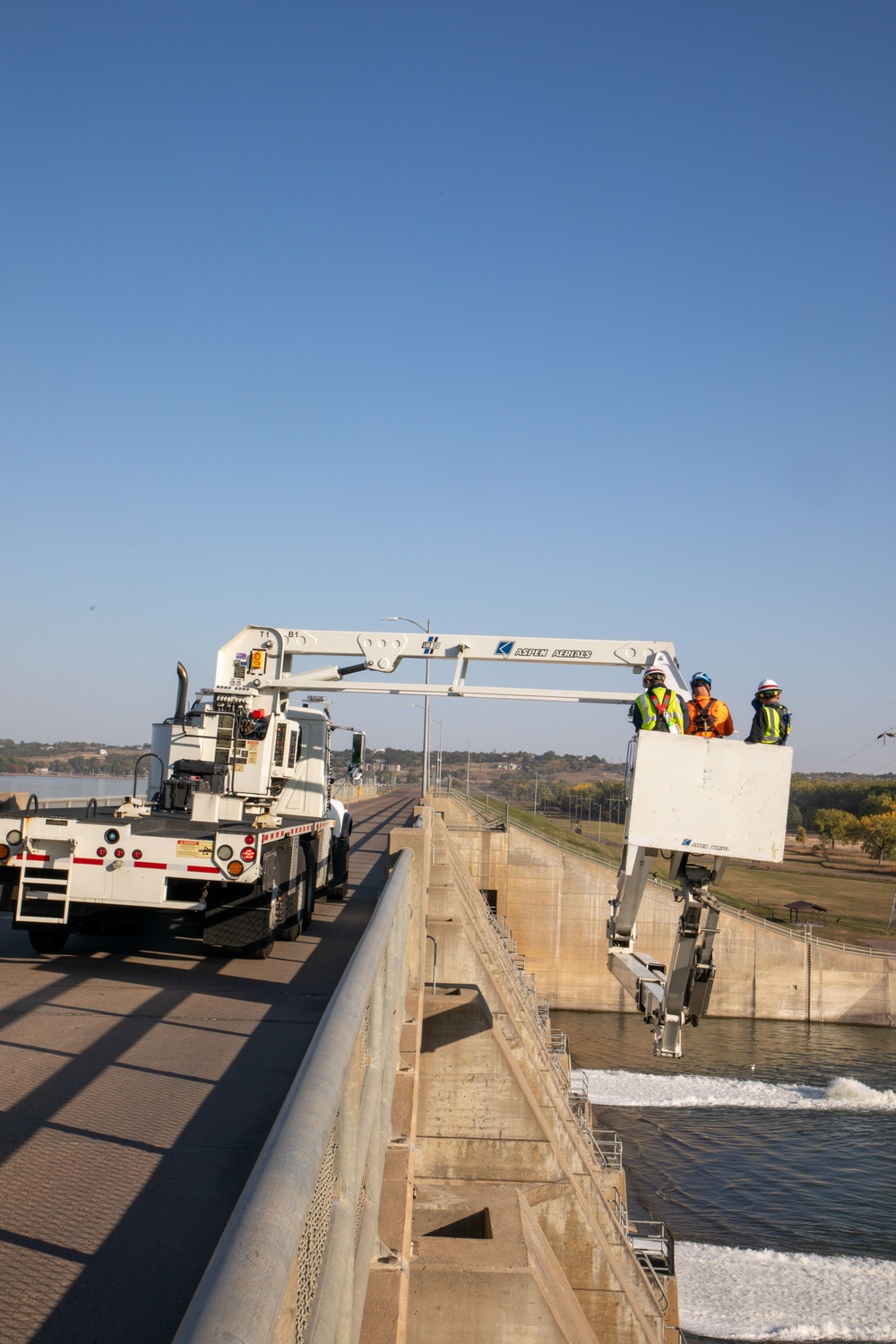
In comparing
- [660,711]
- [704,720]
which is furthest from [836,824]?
[660,711]

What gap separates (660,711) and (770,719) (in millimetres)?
974

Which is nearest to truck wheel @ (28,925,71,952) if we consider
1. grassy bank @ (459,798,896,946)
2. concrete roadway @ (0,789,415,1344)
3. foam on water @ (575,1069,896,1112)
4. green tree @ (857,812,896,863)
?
concrete roadway @ (0,789,415,1344)

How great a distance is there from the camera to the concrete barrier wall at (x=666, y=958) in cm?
4375

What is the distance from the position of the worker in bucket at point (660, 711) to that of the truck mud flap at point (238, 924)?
4128 millimetres

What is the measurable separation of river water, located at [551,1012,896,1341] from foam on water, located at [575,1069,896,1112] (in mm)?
64

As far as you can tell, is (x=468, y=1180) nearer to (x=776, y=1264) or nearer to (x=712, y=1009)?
(x=776, y=1264)

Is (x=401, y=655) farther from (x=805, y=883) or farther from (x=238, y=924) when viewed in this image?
(x=805, y=883)

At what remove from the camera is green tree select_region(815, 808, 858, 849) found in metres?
108

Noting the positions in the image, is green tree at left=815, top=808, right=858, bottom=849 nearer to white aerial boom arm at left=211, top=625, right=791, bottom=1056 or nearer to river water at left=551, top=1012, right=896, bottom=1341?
river water at left=551, top=1012, right=896, bottom=1341

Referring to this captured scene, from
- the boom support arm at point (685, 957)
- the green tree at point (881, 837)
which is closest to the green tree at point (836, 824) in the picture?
the green tree at point (881, 837)

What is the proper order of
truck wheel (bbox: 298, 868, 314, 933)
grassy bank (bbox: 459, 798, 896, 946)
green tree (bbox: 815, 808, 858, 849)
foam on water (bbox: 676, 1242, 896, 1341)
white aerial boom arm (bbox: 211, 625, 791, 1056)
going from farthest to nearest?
green tree (bbox: 815, 808, 858, 849) < grassy bank (bbox: 459, 798, 896, 946) < foam on water (bbox: 676, 1242, 896, 1341) < truck wheel (bbox: 298, 868, 314, 933) < white aerial boom arm (bbox: 211, 625, 791, 1056)

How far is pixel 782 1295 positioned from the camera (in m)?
20.7

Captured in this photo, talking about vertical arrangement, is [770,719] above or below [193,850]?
above

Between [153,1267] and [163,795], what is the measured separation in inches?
425
